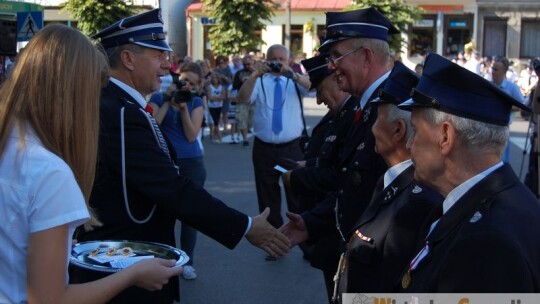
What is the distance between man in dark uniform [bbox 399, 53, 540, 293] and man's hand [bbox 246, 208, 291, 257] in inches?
54.1

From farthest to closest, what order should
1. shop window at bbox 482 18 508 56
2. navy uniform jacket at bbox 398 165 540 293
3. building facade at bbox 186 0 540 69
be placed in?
shop window at bbox 482 18 508 56
building facade at bbox 186 0 540 69
navy uniform jacket at bbox 398 165 540 293

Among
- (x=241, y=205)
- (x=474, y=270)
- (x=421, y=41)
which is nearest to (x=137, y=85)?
(x=474, y=270)

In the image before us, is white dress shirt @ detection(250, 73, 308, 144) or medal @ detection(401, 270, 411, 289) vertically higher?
medal @ detection(401, 270, 411, 289)

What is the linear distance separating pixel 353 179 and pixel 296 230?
73 cm

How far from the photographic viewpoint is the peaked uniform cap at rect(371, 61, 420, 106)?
9.77 feet

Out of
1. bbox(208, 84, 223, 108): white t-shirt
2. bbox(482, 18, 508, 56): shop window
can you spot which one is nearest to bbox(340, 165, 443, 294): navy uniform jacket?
bbox(208, 84, 223, 108): white t-shirt

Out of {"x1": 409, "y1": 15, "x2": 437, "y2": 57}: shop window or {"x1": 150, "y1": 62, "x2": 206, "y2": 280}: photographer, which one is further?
{"x1": 409, "y1": 15, "x2": 437, "y2": 57}: shop window

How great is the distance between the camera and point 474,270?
1821 mm

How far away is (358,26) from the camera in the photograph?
3807 mm

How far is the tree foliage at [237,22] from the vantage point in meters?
28.3

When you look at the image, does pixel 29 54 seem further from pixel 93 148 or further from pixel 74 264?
pixel 74 264

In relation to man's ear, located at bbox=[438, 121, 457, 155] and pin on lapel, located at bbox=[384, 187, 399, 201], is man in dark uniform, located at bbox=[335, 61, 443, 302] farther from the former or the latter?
man's ear, located at bbox=[438, 121, 457, 155]

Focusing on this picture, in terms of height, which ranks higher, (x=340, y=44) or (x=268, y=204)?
(x=340, y=44)

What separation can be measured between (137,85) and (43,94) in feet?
4.72
